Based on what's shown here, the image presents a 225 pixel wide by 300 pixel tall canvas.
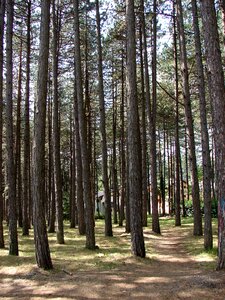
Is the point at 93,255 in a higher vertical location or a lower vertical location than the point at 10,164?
lower

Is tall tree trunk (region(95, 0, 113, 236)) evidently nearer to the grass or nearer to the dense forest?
the dense forest

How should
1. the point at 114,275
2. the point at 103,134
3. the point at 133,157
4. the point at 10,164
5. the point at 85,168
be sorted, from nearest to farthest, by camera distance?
1. the point at 114,275
2. the point at 133,157
3. the point at 10,164
4. the point at 85,168
5. the point at 103,134

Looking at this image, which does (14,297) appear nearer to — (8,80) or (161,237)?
(8,80)

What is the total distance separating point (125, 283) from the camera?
7.48 meters

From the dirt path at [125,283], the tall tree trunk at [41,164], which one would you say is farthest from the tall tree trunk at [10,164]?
the tall tree trunk at [41,164]

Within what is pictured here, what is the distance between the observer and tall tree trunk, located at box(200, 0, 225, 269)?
24.1 feet

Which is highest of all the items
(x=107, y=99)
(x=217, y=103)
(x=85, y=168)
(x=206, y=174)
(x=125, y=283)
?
(x=107, y=99)

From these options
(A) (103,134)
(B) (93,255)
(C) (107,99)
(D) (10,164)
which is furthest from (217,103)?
(C) (107,99)

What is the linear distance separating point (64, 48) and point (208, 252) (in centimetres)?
1346

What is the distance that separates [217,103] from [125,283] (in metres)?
4.25

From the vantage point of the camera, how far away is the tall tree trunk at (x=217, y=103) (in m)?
7.35

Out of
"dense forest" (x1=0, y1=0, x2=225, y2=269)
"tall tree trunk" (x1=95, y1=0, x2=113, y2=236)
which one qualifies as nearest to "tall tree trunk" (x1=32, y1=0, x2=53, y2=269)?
"dense forest" (x1=0, y1=0, x2=225, y2=269)

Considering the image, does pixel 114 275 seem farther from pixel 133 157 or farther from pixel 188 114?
pixel 188 114

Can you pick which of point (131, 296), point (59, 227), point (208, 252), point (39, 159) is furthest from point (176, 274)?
point (59, 227)
